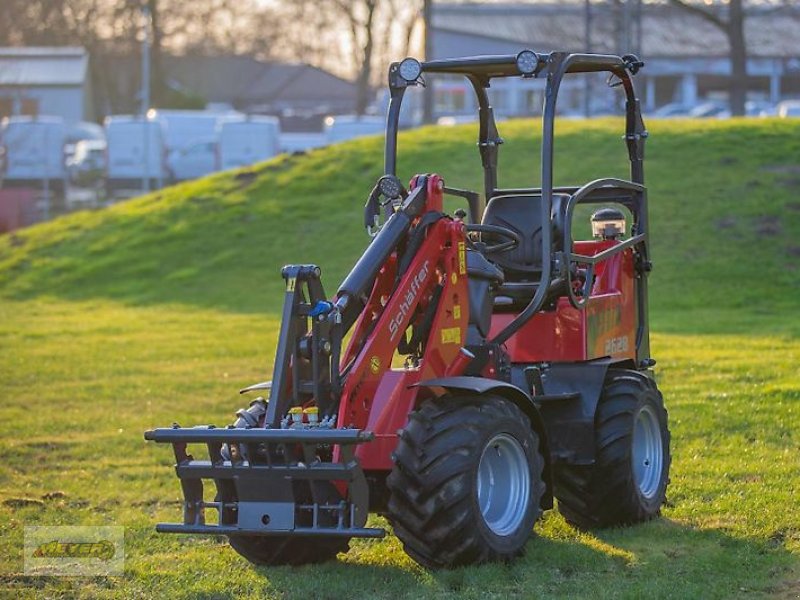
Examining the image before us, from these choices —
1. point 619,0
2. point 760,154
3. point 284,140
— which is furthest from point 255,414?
point 284,140

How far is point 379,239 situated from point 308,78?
86061 millimetres

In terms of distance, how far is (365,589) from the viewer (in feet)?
25.6

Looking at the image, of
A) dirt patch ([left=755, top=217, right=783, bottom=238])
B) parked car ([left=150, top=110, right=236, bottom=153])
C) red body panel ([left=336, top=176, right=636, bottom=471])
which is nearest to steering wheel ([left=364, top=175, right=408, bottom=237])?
red body panel ([left=336, top=176, right=636, bottom=471])

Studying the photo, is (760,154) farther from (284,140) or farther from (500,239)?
(284,140)

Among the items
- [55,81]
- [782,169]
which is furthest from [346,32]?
[782,169]

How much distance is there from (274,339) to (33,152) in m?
30.8

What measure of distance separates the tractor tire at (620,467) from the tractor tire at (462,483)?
86 centimetres

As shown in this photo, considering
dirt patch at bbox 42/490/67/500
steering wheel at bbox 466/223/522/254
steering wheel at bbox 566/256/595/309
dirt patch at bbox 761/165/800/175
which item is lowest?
dirt patch at bbox 42/490/67/500

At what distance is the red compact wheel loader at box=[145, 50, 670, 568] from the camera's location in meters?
7.62

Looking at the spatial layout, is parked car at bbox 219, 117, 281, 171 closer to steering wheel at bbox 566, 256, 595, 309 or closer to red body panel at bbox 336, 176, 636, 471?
steering wheel at bbox 566, 256, 595, 309

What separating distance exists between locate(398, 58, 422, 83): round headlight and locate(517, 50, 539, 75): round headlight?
0.72 metres

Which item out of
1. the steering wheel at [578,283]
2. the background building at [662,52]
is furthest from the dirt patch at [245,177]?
the background building at [662,52]

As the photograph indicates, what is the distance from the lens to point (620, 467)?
8.89m

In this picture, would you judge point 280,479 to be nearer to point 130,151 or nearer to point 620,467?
point 620,467
